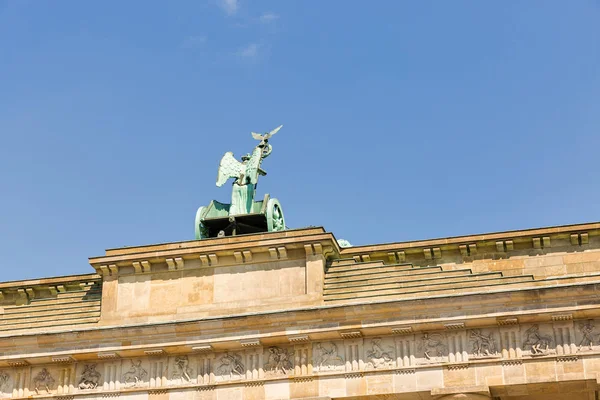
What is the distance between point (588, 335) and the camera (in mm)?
31812

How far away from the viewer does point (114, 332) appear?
1374 inches

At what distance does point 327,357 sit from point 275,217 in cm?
584

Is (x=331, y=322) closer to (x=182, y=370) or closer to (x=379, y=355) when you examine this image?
(x=379, y=355)

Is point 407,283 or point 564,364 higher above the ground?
point 407,283

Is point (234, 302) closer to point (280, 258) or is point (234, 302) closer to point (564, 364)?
point (280, 258)

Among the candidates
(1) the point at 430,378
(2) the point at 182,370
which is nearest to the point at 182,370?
(2) the point at 182,370

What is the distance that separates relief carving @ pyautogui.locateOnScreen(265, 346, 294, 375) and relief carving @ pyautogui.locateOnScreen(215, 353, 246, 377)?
82 centimetres

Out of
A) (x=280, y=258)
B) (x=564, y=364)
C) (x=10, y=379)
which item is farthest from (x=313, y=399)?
(x=10, y=379)

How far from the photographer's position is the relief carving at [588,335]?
3170cm

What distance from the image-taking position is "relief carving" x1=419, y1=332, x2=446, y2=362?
32781 millimetres

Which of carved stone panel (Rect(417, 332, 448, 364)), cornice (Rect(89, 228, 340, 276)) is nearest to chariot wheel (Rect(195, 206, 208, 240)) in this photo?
cornice (Rect(89, 228, 340, 276))

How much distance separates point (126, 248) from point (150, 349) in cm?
354

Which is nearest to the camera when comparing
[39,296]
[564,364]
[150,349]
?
[564,364]

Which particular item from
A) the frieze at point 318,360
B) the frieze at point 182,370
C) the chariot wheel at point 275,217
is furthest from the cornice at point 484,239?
the frieze at point 182,370
